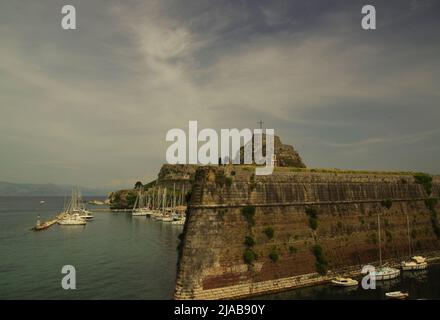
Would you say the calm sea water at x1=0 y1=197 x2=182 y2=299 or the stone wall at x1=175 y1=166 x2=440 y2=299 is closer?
the stone wall at x1=175 y1=166 x2=440 y2=299

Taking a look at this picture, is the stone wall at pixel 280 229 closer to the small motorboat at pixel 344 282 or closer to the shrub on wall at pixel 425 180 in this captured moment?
the small motorboat at pixel 344 282

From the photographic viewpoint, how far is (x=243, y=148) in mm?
57375

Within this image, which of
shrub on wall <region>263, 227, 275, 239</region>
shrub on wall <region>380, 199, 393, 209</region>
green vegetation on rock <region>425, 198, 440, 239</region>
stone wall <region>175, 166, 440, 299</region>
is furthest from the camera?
green vegetation on rock <region>425, 198, 440, 239</region>

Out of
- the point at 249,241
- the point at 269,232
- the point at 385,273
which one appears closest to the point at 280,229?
the point at 269,232

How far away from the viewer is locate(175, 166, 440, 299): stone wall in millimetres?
27219

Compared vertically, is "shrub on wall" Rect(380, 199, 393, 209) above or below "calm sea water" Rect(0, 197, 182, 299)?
above

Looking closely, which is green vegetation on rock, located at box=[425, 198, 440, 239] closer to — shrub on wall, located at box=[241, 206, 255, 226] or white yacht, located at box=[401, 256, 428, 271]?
white yacht, located at box=[401, 256, 428, 271]

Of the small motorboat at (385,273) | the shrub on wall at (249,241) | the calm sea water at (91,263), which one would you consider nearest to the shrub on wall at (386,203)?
the small motorboat at (385,273)

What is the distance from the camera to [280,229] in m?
31.6

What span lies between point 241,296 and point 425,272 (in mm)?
22534

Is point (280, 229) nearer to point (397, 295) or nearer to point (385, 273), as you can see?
point (397, 295)

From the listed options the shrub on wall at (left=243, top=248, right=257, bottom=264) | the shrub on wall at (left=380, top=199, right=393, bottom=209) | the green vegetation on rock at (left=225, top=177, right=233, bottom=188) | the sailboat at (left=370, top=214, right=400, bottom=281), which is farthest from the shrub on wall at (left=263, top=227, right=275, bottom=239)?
the shrub on wall at (left=380, top=199, right=393, bottom=209)
